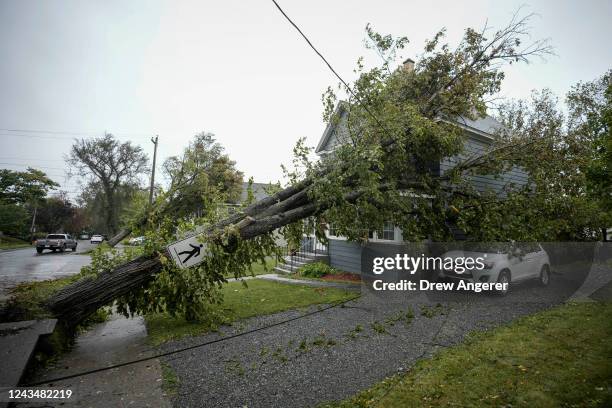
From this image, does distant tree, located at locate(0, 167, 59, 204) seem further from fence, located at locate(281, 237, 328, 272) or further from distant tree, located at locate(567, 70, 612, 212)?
distant tree, located at locate(567, 70, 612, 212)

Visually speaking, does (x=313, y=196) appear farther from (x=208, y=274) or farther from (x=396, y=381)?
(x=396, y=381)

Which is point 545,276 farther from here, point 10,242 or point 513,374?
point 10,242

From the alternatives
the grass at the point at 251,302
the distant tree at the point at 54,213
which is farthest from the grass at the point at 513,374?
the distant tree at the point at 54,213

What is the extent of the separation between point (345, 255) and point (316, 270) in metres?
1.27

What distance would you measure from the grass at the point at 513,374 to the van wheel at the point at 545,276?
13.3ft

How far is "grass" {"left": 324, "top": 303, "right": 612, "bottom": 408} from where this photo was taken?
2.97 meters

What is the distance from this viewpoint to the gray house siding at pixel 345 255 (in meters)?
10.6

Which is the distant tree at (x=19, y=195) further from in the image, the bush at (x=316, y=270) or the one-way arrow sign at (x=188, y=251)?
the one-way arrow sign at (x=188, y=251)

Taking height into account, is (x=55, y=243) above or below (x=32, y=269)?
above

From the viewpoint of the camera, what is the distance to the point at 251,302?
24.2 feet

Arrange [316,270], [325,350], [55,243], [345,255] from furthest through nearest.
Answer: [55,243], [345,255], [316,270], [325,350]

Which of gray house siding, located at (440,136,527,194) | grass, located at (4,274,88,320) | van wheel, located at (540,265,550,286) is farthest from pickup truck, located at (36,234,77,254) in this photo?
van wheel, located at (540,265,550,286)

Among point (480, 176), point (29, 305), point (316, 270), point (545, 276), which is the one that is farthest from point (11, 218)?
point (545, 276)

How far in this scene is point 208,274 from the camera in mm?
5395
